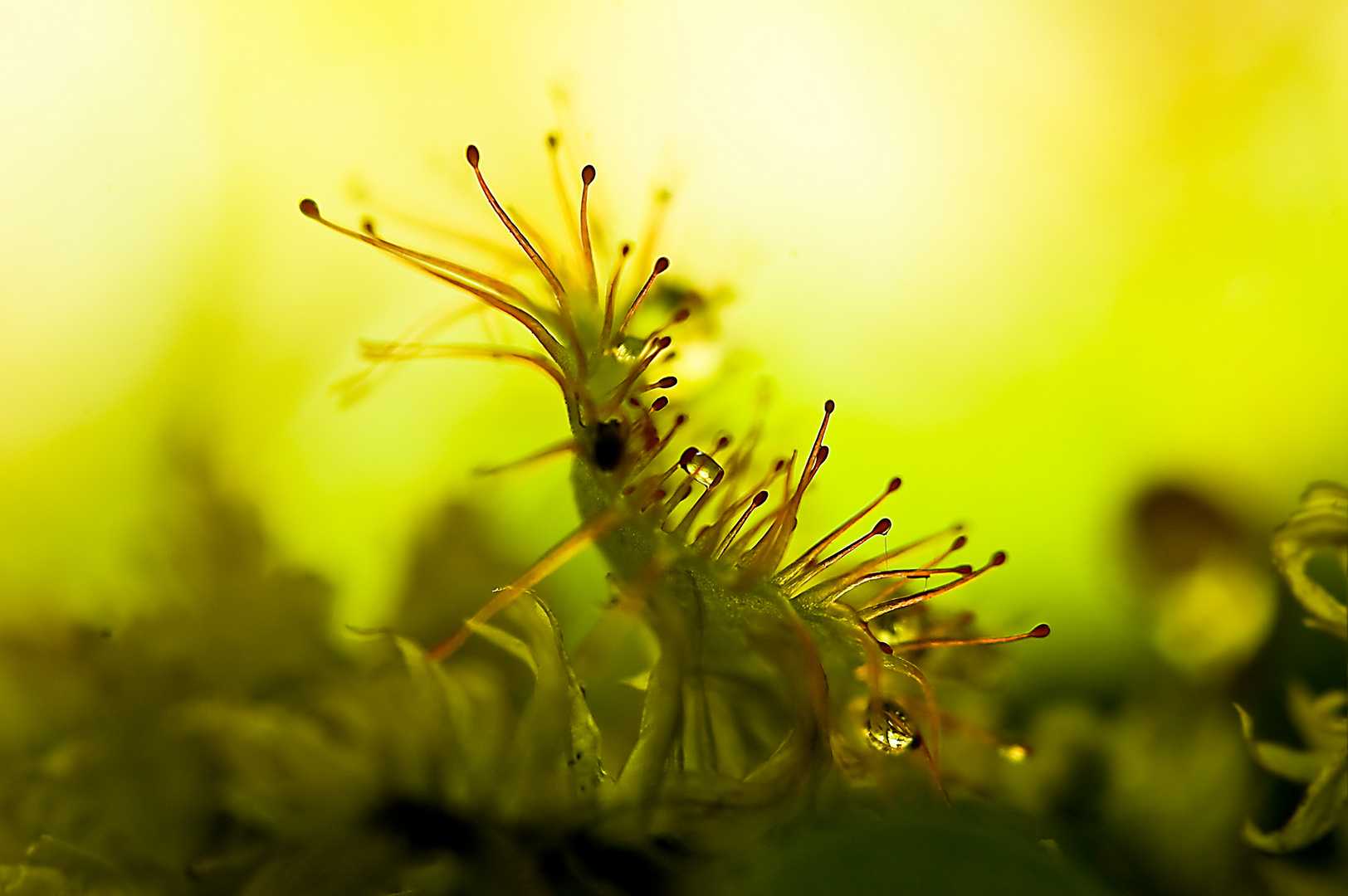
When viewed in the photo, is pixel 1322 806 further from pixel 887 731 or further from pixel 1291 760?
pixel 887 731

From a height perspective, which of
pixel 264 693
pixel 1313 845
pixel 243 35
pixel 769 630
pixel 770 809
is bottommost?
pixel 264 693

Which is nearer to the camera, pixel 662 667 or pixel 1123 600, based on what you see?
pixel 662 667

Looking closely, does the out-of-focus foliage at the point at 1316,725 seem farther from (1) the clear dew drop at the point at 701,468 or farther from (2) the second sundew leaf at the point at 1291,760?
(1) the clear dew drop at the point at 701,468

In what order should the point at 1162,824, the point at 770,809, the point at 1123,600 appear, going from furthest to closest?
the point at 1123,600 < the point at 1162,824 < the point at 770,809

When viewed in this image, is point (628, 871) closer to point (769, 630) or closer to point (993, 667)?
point (769, 630)

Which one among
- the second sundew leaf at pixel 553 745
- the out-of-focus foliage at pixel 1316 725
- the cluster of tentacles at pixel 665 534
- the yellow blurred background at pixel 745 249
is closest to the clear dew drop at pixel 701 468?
the cluster of tentacles at pixel 665 534

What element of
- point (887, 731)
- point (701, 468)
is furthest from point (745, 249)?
point (887, 731)

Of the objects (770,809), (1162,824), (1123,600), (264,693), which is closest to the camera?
(770,809)

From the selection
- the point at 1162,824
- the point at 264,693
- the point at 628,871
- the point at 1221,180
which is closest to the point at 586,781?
the point at 628,871
